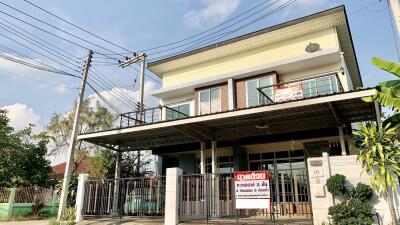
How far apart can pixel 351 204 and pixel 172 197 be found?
577 centimetres

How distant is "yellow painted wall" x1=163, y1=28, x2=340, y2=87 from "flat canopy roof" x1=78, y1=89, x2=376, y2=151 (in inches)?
160

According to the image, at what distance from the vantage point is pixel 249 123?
13.9 m

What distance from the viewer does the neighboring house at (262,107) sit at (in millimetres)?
12648

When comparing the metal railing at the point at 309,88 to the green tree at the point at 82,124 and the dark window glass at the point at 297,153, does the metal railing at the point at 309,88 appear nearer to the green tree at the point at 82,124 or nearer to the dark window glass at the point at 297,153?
the dark window glass at the point at 297,153

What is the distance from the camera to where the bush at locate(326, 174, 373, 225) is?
27.1 feet

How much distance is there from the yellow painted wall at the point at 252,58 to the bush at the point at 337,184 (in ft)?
25.9

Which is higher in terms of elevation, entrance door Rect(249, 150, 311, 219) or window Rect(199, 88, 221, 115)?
window Rect(199, 88, 221, 115)

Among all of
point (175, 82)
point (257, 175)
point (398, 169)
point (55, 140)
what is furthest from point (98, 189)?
point (55, 140)

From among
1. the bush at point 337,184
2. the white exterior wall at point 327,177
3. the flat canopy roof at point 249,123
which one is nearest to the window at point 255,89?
the flat canopy roof at point 249,123

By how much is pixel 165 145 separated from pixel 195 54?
17.9 ft

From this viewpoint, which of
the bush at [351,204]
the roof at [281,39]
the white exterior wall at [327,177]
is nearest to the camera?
the bush at [351,204]

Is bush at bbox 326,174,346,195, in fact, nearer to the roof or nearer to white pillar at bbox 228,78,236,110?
white pillar at bbox 228,78,236,110

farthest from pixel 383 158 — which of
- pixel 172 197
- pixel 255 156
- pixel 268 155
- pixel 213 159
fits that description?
pixel 255 156

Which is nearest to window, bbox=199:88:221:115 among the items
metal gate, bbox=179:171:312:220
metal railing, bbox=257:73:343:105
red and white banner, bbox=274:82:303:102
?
metal railing, bbox=257:73:343:105
